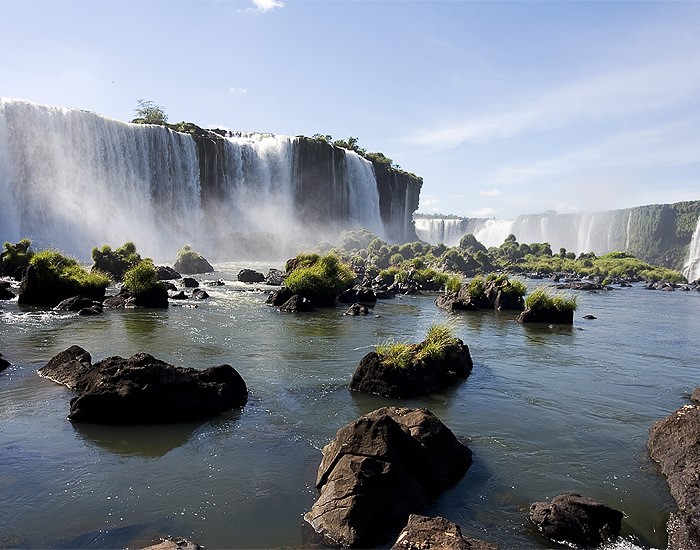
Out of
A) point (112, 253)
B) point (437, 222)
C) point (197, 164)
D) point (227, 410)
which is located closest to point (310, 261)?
point (112, 253)

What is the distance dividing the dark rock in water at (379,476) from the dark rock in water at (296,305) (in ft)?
63.1

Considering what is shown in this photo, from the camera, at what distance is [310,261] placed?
3306 cm

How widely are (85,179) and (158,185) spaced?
9502 millimetres

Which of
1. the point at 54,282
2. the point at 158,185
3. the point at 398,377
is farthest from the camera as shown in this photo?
the point at 158,185

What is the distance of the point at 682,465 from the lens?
808 centimetres

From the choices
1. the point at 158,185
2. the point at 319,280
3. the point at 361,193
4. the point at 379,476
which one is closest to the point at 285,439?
the point at 379,476

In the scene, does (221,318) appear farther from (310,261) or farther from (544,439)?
(544,439)

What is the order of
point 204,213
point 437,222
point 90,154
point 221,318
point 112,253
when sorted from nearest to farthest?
point 221,318 < point 112,253 < point 90,154 < point 204,213 < point 437,222

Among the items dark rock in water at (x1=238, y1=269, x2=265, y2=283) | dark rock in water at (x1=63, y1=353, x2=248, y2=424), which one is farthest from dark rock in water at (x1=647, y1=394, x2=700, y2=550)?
dark rock in water at (x1=238, y1=269, x2=265, y2=283)

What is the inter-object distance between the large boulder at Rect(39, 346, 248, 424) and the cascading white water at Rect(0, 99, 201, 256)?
1924 inches

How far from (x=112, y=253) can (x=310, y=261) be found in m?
16.5

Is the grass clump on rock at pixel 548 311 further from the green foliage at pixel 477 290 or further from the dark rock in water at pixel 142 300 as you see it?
the dark rock in water at pixel 142 300

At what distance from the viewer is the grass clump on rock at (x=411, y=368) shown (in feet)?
41.2

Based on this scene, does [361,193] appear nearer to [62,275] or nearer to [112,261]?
[112,261]
